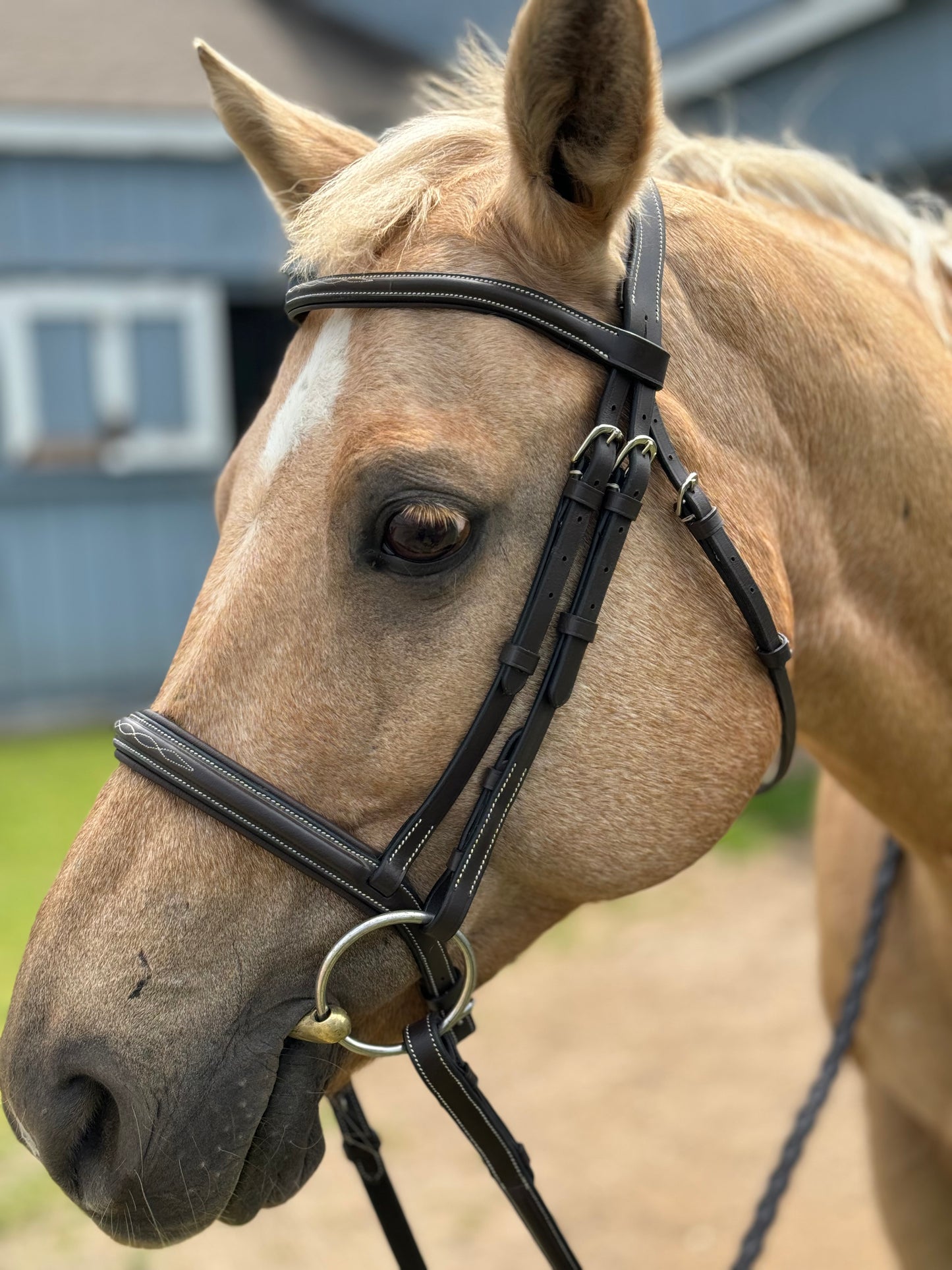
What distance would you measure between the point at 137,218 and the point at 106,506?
2.16 metres

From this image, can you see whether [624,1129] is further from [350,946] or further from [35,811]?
Result: [35,811]

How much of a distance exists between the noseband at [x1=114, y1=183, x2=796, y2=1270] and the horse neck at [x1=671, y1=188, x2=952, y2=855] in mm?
133

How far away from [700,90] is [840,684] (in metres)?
5.95

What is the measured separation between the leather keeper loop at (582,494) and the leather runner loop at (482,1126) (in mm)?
684

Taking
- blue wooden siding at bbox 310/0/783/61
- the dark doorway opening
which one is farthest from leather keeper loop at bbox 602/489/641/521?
the dark doorway opening

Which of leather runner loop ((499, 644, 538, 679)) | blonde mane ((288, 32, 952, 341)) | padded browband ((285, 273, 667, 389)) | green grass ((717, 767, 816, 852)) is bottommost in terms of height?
green grass ((717, 767, 816, 852))

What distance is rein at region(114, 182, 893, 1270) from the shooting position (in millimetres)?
1272

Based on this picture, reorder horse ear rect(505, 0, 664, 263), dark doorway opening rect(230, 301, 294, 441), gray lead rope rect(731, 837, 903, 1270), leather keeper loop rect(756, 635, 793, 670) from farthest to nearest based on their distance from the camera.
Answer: dark doorway opening rect(230, 301, 294, 441) → gray lead rope rect(731, 837, 903, 1270) → leather keeper loop rect(756, 635, 793, 670) → horse ear rect(505, 0, 664, 263)

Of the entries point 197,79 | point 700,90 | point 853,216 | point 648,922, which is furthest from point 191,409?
point 853,216

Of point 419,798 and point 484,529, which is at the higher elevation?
point 484,529

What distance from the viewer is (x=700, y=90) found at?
6.51 meters

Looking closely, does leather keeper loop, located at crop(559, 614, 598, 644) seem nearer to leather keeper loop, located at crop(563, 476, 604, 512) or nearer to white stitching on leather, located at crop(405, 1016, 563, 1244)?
leather keeper loop, located at crop(563, 476, 604, 512)

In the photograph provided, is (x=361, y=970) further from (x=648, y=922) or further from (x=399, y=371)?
(x=648, y=922)

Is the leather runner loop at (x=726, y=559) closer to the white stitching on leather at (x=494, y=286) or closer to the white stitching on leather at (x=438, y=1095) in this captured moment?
the white stitching on leather at (x=494, y=286)
